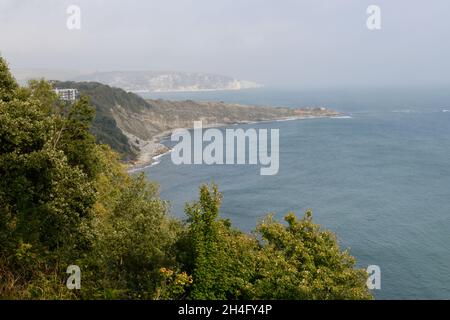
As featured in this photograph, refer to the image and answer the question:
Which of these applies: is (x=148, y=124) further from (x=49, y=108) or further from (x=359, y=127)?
(x=49, y=108)

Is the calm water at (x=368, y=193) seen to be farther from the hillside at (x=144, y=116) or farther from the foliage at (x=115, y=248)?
the foliage at (x=115, y=248)

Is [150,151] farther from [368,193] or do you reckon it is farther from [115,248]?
[115,248]

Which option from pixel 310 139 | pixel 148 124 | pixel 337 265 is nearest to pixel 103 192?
pixel 337 265

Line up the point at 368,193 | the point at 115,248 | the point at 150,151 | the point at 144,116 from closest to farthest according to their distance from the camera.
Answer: the point at 115,248 → the point at 368,193 → the point at 150,151 → the point at 144,116

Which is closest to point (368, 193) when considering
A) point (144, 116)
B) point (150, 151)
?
point (150, 151)

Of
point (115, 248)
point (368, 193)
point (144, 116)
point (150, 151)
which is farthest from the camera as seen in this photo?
point (144, 116)

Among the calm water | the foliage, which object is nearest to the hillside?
the calm water
